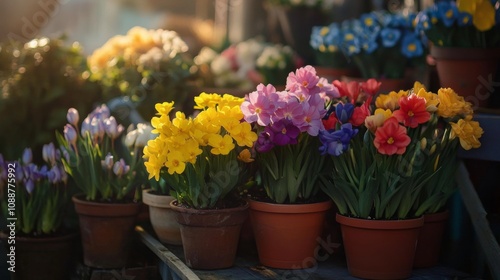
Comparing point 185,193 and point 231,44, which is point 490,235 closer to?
point 185,193

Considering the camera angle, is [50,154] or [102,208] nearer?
[102,208]

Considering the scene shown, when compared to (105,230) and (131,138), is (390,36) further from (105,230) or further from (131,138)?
(105,230)

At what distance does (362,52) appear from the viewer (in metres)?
3.66

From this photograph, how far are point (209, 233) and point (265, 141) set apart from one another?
396mm

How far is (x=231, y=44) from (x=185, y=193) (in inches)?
154

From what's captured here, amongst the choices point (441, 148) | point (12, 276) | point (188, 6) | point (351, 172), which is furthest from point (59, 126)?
point (188, 6)

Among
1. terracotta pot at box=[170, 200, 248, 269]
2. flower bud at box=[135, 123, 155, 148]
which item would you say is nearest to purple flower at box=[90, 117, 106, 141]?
flower bud at box=[135, 123, 155, 148]

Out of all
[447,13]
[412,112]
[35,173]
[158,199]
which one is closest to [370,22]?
[447,13]

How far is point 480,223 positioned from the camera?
2.78 m

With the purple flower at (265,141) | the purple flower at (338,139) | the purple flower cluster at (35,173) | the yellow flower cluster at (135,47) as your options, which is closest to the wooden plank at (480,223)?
the purple flower at (338,139)

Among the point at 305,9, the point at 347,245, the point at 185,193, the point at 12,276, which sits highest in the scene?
the point at 305,9

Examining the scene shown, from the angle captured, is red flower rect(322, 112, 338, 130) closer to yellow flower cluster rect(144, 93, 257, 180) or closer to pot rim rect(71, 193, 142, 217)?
yellow flower cluster rect(144, 93, 257, 180)

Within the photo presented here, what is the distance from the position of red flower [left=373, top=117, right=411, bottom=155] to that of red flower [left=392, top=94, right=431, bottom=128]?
5cm

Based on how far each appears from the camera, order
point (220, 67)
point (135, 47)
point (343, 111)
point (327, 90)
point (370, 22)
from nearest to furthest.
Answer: point (343, 111), point (327, 90), point (370, 22), point (135, 47), point (220, 67)
